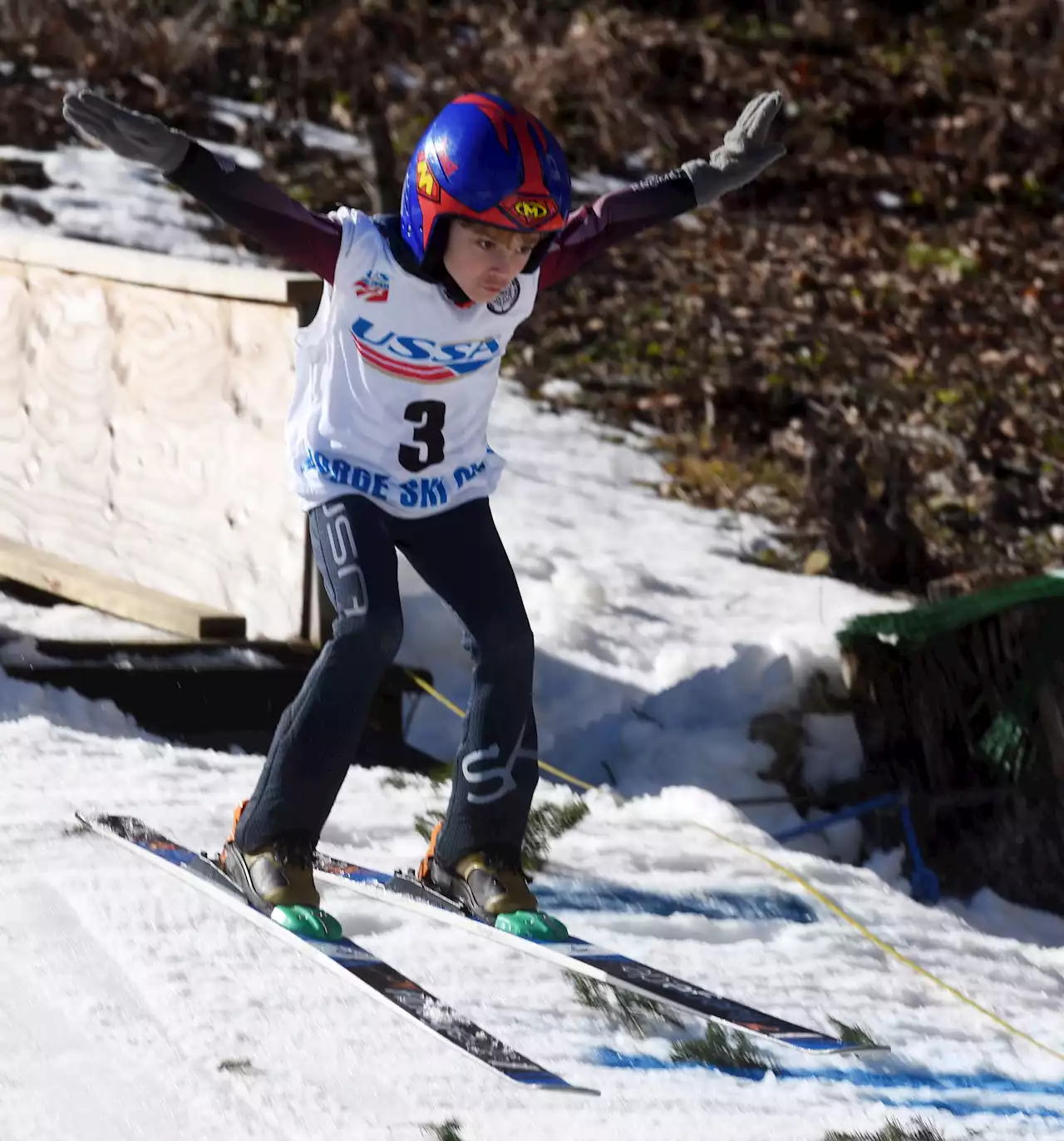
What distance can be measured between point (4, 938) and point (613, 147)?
11.7m

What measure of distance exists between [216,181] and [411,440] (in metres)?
0.79

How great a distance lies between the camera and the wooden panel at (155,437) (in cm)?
638

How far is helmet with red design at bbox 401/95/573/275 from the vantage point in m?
3.91

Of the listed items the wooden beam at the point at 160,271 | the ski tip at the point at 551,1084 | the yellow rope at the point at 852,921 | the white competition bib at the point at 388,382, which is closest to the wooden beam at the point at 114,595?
the yellow rope at the point at 852,921

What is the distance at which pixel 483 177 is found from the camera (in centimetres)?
390

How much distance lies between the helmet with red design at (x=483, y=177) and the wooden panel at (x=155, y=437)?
2194 mm

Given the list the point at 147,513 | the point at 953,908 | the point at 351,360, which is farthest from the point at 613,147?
the point at 351,360

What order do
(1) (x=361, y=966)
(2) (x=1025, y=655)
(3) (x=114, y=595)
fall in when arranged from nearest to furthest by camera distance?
(1) (x=361, y=966), (2) (x=1025, y=655), (3) (x=114, y=595)

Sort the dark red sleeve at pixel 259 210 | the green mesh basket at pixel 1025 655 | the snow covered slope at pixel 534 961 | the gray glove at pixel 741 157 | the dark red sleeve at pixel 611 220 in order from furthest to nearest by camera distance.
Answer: the green mesh basket at pixel 1025 655 → the gray glove at pixel 741 157 → the dark red sleeve at pixel 611 220 → the dark red sleeve at pixel 259 210 → the snow covered slope at pixel 534 961

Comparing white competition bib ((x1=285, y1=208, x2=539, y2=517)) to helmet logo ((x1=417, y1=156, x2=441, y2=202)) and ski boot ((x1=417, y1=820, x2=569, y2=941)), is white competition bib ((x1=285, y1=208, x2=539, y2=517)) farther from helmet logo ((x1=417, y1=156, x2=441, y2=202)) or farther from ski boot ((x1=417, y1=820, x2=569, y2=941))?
ski boot ((x1=417, y1=820, x2=569, y2=941))

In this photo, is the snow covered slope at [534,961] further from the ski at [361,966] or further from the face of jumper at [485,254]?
the face of jumper at [485,254]

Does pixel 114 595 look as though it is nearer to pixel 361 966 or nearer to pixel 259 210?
pixel 259 210

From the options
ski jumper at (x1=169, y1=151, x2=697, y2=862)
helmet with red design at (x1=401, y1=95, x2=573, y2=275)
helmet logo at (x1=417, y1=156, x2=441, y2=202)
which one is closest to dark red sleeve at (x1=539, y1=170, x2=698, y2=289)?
ski jumper at (x1=169, y1=151, x2=697, y2=862)

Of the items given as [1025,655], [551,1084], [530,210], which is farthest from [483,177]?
[1025,655]
